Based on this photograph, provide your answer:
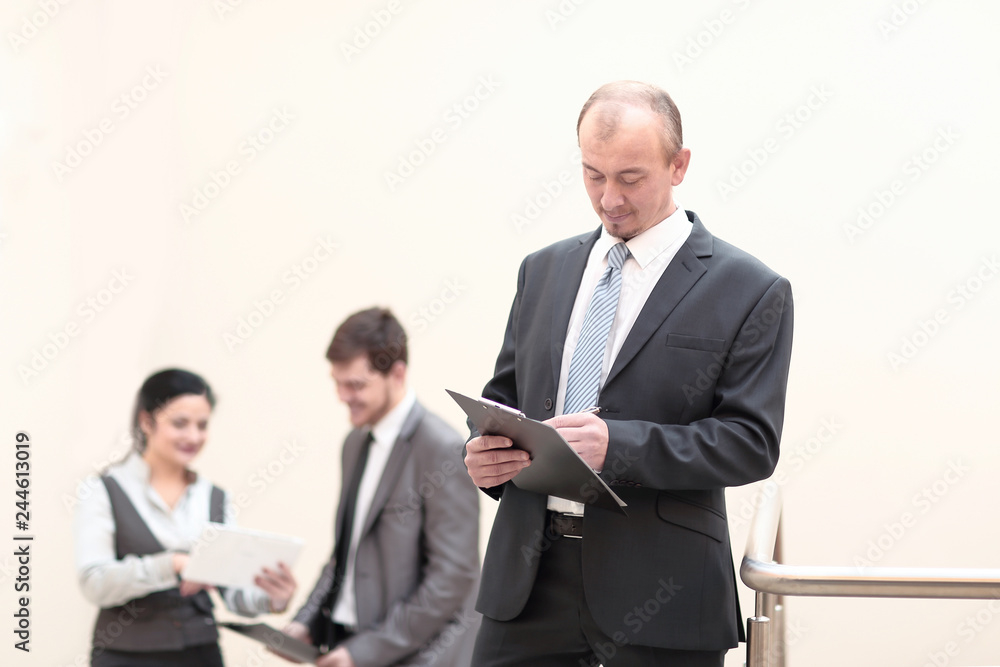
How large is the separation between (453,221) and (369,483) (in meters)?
1.40

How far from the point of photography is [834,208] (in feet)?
12.0

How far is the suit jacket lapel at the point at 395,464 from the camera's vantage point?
264 centimetres

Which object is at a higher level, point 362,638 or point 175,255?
point 175,255

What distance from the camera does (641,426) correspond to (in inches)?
57.1

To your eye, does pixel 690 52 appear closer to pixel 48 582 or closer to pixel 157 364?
pixel 157 364

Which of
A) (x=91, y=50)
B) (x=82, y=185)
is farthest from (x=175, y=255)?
(x=91, y=50)

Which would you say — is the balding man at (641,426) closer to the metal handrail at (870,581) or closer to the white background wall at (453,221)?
the metal handrail at (870,581)

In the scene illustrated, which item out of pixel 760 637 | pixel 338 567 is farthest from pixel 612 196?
pixel 338 567

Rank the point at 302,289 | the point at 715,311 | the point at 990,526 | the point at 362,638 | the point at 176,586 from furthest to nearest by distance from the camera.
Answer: the point at 302,289
the point at 990,526
the point at 176,586
the point at 362,638
the point at 715,311

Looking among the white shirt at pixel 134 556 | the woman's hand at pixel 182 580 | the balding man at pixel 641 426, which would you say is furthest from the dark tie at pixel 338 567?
the balding man at pixel 641 426

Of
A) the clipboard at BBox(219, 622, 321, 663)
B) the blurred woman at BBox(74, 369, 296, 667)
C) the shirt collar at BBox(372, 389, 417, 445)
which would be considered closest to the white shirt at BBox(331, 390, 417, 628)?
the shirt collar at BBox(372, 389, 417, 445)

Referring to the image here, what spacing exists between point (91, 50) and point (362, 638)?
2701 mm

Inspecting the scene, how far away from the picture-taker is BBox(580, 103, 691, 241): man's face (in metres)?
1.55

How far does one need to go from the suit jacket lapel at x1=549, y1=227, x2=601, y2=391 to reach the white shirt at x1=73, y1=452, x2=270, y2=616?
1.73 meters
